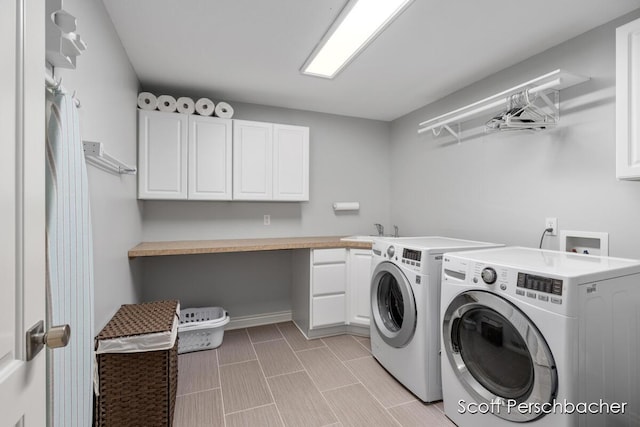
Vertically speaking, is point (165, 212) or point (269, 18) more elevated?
point (269, 18)

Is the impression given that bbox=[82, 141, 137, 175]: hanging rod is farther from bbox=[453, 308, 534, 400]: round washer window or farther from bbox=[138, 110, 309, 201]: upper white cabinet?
bbox=[453, 308, 534, 400]: round washer window

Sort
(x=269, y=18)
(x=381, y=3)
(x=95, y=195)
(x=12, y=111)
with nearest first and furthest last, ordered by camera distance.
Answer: (x=12, y=111) → (x=95, y=195) → (x=381, y=3) → (x=269, y=18)

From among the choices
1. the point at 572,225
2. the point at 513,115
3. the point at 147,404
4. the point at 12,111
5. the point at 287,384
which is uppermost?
the point at 513,115

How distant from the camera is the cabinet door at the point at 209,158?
2.70 m

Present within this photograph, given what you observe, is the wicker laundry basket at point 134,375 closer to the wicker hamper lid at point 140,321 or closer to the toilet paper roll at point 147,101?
the wicker hamper lid at point 140,321

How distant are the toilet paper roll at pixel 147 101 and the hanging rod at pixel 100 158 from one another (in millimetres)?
943

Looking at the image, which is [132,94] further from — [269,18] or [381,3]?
[381,3]

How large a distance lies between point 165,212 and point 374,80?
2.27 meters

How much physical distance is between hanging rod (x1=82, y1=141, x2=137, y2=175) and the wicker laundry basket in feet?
2.76

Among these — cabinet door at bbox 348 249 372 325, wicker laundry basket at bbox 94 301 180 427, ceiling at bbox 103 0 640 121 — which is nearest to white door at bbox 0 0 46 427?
wicker laundry basket at bbox 94 301 180 427

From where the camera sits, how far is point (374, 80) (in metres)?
2.61

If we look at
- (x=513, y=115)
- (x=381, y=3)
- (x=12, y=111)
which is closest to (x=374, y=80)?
(x=381, y=3)

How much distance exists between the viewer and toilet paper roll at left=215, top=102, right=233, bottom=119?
2801mm

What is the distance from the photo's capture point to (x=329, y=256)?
111 inches
